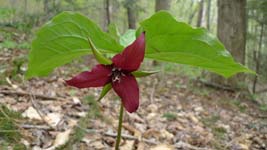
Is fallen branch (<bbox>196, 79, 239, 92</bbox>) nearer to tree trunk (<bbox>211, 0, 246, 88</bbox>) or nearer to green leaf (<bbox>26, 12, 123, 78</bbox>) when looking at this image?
tree trunk (<bbox>211, 0, 246, 88</bbox>)

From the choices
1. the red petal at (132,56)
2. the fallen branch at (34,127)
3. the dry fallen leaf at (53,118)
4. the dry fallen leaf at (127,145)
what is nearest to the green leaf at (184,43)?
the red petal at (132,56)

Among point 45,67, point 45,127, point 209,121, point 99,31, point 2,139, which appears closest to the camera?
point 99,31

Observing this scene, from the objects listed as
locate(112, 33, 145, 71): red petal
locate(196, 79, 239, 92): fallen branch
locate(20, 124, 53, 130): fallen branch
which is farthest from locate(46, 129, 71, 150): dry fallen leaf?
locate(196, 79, 239, 92): fallen branch

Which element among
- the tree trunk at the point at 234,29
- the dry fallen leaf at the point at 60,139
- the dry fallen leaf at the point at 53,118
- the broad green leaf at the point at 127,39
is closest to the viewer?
the broad green leaf at the point at 127,39

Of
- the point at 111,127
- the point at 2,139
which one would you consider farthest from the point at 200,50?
the point at 111,127

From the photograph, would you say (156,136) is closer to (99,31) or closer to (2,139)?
(2,139)

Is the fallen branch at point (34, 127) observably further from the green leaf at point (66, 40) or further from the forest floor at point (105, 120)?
the green leaf at point (66, 40)
